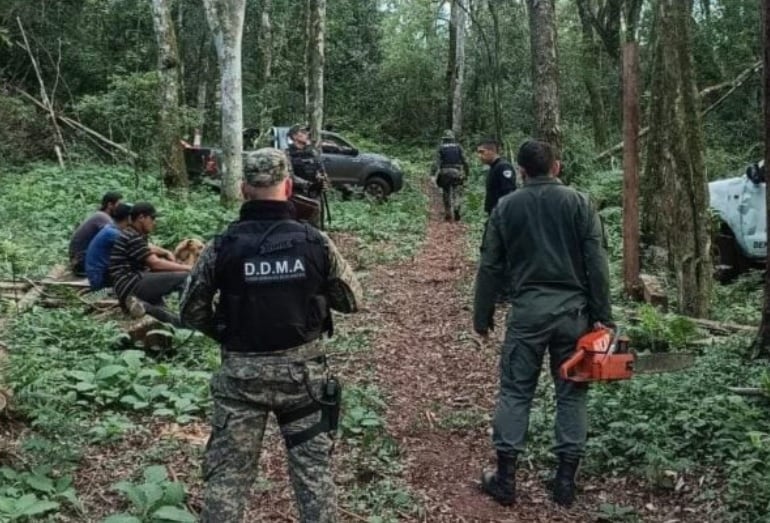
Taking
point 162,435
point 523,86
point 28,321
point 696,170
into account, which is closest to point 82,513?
point 162,435

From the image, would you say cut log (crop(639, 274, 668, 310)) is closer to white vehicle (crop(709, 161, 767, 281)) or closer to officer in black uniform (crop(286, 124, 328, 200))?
white vehicle (crop(709, 161, 767, 281))

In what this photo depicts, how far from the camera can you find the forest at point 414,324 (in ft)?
15.8

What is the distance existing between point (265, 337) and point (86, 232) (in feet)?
22.7

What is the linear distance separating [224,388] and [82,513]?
1.34 m

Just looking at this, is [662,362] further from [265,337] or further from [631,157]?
[265,337]

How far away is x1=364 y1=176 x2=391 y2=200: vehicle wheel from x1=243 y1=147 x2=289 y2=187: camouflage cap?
1638cm

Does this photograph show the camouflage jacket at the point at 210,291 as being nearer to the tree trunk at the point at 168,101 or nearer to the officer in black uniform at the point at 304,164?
the officer in black uniform at the point at 304,164

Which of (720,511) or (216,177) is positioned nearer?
(720,511)

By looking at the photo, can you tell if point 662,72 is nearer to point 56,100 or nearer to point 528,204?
point 528,204

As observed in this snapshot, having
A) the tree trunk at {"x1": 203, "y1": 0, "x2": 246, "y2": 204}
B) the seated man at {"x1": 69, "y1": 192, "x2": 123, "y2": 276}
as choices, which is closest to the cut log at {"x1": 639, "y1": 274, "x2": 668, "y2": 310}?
the seated man at {"x1": 69, "y1": 192, "x2": 123, "y2": 276}

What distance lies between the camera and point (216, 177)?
19.0 meters

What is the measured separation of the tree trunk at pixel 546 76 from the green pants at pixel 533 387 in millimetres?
7567

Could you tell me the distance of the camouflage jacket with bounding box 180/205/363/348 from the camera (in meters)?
3.63

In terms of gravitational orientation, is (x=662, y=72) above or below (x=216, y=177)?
above
